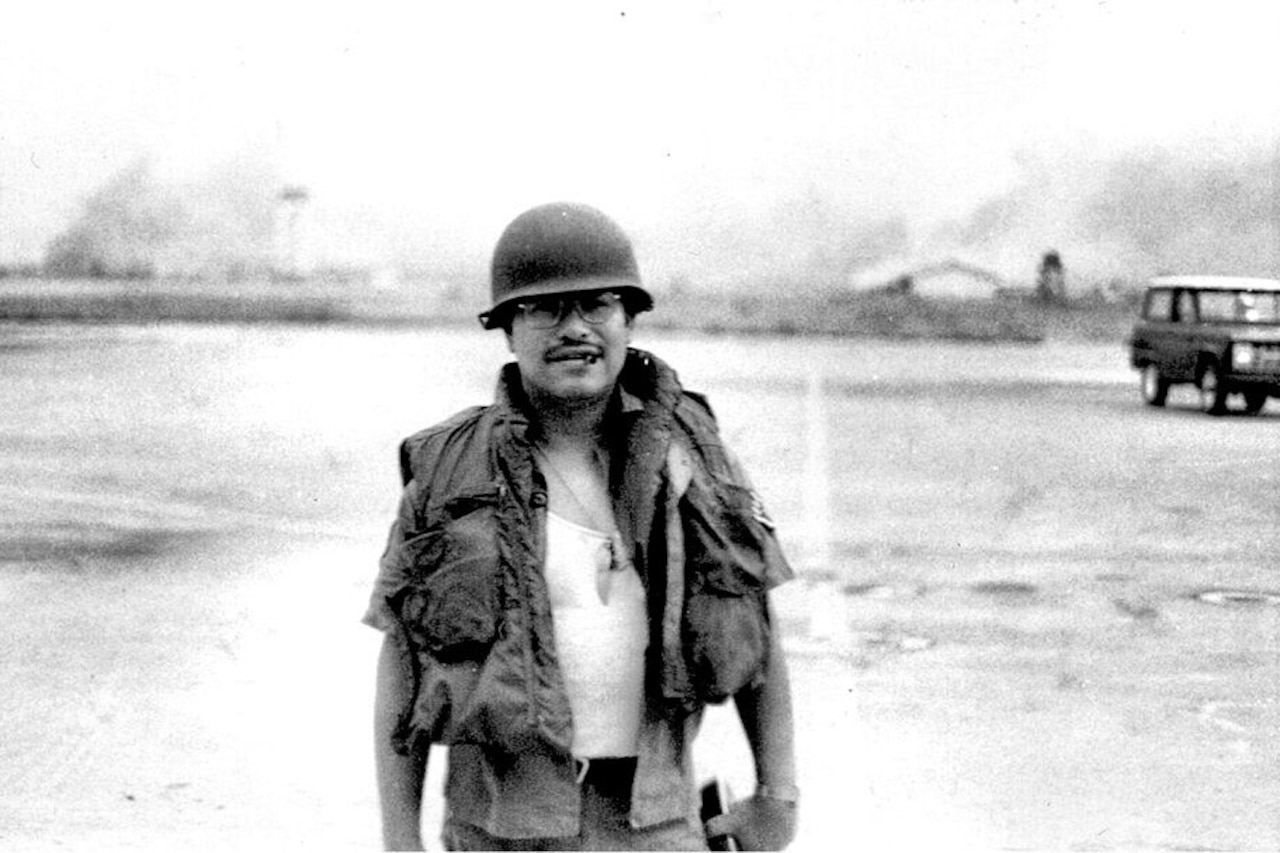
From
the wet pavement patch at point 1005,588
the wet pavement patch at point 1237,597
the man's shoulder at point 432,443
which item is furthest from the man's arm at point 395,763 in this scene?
the wet pavement patch at point 1237,597

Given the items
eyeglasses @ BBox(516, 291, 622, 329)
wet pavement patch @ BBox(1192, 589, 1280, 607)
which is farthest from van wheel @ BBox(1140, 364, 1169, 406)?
eyeglasses @ BBox(516, 291, 622, 329)

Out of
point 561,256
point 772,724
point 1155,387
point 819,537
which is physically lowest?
point 819,537

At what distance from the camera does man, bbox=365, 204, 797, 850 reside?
6.61 feet

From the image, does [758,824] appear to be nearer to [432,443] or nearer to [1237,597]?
[432,443]

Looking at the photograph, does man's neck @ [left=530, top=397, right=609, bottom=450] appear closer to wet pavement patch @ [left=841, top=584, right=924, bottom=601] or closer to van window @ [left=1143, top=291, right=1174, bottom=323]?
wet pavement patch @ [left=841, top=584, right=924, bottom=601]

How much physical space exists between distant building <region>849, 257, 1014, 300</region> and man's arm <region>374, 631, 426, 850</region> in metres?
10.2

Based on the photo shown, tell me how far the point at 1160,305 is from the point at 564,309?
475 inches

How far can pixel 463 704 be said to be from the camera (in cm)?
200

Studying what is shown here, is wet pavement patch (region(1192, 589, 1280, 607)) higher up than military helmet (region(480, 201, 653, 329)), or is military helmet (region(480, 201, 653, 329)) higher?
military helmet (region(480, 201, 653, 329))

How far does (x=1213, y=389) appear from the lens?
13539mm

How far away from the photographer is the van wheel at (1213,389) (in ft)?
44.1

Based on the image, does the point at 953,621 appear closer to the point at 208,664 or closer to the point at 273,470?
the point at 208,664

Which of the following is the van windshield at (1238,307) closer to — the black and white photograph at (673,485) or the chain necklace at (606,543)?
the black and white photograph at (673,485)

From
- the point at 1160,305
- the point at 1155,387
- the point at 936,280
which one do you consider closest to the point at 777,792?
the point at 936,280
